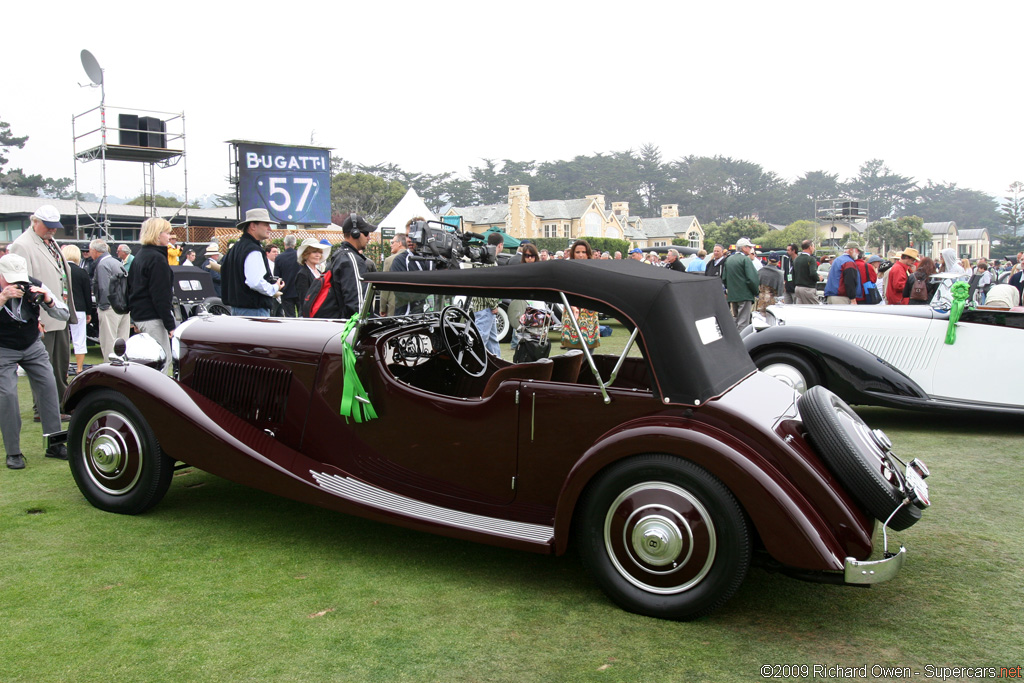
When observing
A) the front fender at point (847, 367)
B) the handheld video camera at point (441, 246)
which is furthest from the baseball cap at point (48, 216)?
the front fender at point (847, 367)

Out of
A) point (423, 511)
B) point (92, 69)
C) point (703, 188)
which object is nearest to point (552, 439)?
point (423, 511)

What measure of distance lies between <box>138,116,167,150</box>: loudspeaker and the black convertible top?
2390 centimetres

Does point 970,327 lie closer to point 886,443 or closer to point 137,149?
point 886,443

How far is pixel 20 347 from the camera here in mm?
5012

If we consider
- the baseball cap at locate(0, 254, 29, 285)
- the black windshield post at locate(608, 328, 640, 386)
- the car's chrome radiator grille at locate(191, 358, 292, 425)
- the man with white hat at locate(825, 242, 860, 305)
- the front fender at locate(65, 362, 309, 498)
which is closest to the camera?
the black windshield post at locate(608, 328, 640, 386)

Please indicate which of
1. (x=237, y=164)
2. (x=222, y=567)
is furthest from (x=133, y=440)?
(x=237, y=164)

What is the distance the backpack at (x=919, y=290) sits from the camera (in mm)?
11008

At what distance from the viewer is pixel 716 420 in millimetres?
2979

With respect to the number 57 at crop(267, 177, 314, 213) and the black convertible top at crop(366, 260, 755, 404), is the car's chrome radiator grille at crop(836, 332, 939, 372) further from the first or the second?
the number 57 at crop(267, 177, 314, 213)

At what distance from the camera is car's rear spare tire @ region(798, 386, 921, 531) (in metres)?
2.94

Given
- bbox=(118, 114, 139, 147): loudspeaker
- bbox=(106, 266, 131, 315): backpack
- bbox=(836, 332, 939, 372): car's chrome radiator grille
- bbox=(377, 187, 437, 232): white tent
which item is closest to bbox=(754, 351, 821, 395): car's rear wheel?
bbox=(836, 332, 939, 372): car's chrome radiator grille

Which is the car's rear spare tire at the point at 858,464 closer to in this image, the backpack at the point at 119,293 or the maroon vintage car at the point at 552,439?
the maroon vintage car at the point at 552,439

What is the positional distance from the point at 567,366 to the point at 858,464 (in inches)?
57.4

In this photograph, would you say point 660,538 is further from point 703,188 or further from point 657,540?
point 703,188
